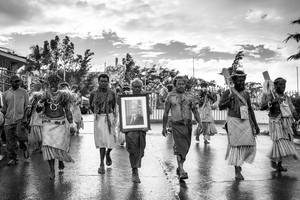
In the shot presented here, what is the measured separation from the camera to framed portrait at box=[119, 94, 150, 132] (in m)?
5.81

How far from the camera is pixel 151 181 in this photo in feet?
18.4

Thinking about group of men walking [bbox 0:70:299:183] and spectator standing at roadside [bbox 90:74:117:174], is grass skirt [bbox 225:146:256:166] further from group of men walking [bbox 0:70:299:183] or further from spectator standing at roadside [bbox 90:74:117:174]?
spectator standing at roadside [bbox 90:74:117:174]

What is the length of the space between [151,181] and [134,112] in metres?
1.24

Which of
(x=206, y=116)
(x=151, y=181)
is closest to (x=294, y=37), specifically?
(x=206, y=116)

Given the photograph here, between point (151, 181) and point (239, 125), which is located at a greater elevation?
point (239, 125)

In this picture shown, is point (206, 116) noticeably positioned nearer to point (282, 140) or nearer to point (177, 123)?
point (282, 140)

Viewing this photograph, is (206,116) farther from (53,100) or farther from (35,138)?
(53,100)

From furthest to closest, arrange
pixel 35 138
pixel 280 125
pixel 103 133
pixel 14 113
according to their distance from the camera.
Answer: pixel 35 138 → pixel 14 113 → pixel 280 125 → pixel 103 133

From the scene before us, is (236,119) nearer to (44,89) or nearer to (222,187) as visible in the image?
(222,187)

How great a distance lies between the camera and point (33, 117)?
26.9 ft

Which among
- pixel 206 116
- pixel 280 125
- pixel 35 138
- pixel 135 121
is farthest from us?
pixel 206 116

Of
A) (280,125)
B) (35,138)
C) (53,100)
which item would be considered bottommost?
(35,138)

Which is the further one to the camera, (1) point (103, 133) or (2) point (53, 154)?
(1) point (103, 133)

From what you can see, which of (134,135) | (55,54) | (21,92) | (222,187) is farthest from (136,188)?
(55,54)
